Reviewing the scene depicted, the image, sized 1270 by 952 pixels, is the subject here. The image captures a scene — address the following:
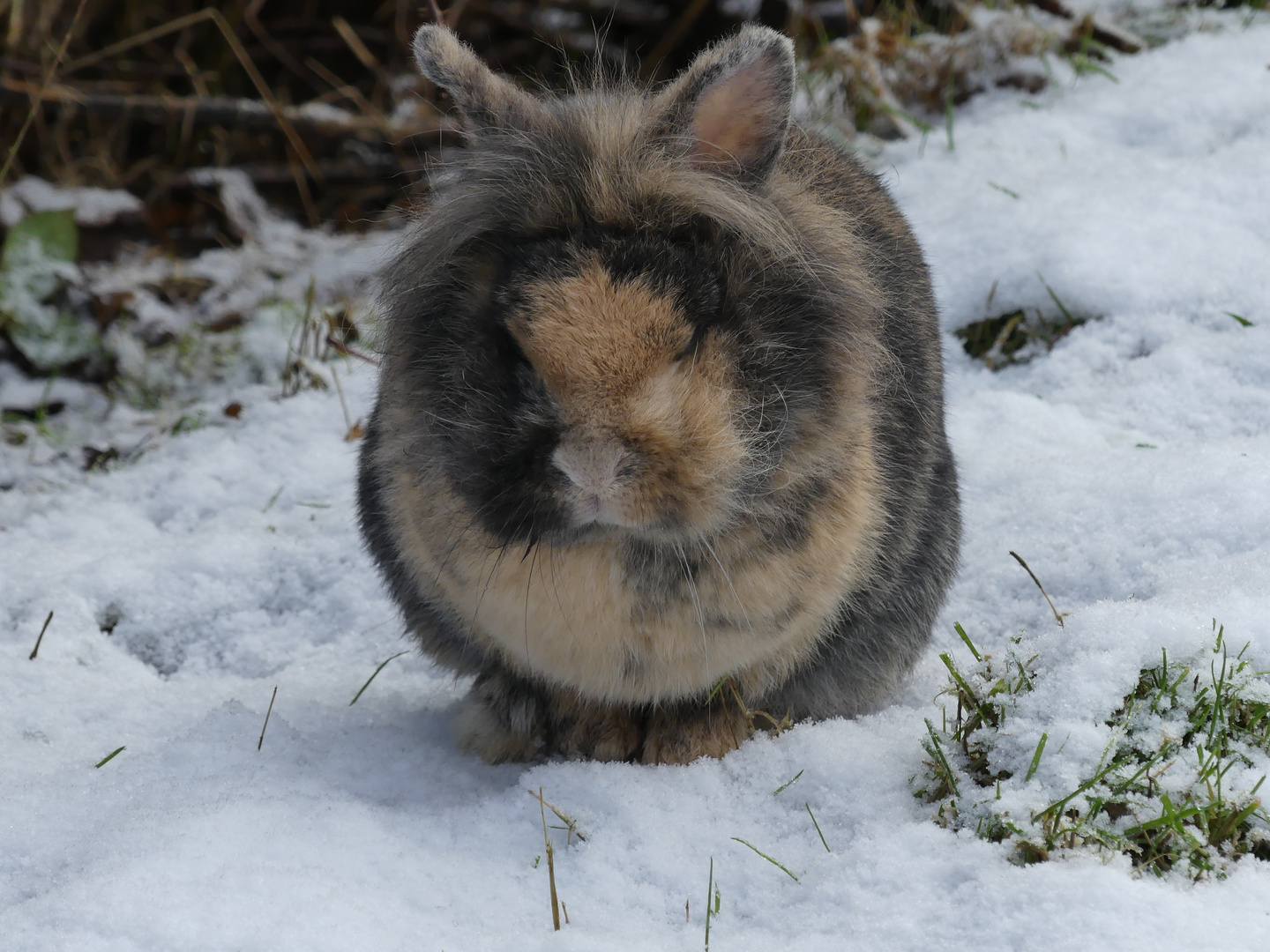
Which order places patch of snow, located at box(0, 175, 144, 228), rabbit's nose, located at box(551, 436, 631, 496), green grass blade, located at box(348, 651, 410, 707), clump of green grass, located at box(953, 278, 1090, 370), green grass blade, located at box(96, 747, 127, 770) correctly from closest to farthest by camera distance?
rabbit's nose, located at box(551, 436, 631, 496) → green grass blade, located at box(96, 747, 127, 770) → green grass blade, located at box(348, 651, 410, 707) → clump of green grass, located at box(953, 278, 1090, 370) → patch of snow, located at box(0, 175, 144, 228)

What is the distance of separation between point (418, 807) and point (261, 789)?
28cm

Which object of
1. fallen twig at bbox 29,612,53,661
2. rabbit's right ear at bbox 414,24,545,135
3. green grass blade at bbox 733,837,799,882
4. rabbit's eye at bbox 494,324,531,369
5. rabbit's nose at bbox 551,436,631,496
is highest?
rabbit's right ear at bbox 414,24,545,135

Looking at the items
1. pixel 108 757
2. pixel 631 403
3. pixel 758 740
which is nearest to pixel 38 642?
pixel 108 757

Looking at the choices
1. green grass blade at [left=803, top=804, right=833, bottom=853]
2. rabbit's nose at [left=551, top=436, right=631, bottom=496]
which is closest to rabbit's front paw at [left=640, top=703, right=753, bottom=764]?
green grass blade at [left=803, top=804, right=833, bottom=853]

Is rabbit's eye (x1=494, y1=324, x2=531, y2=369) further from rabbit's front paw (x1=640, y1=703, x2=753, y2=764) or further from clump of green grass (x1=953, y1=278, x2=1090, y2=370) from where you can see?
clump of green grass (x1=953, y1=278, x2=1090, y2=370)

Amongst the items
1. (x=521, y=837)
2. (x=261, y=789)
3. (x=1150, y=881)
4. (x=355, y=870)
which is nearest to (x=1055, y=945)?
(x=1150, y=881)

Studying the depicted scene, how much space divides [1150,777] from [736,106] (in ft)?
4.04

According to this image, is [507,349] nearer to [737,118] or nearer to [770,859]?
[737,118]

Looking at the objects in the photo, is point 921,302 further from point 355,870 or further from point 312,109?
point 312,109

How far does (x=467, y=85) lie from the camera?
2.16 m

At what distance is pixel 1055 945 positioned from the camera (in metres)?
1.57

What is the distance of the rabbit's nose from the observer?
5.67 feet

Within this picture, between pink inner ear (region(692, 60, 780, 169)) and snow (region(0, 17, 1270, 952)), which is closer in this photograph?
snow (region(0, 17, 1270, 952))

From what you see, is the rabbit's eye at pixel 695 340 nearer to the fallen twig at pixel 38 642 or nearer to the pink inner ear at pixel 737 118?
the pink inner ear at pixel 737 118
